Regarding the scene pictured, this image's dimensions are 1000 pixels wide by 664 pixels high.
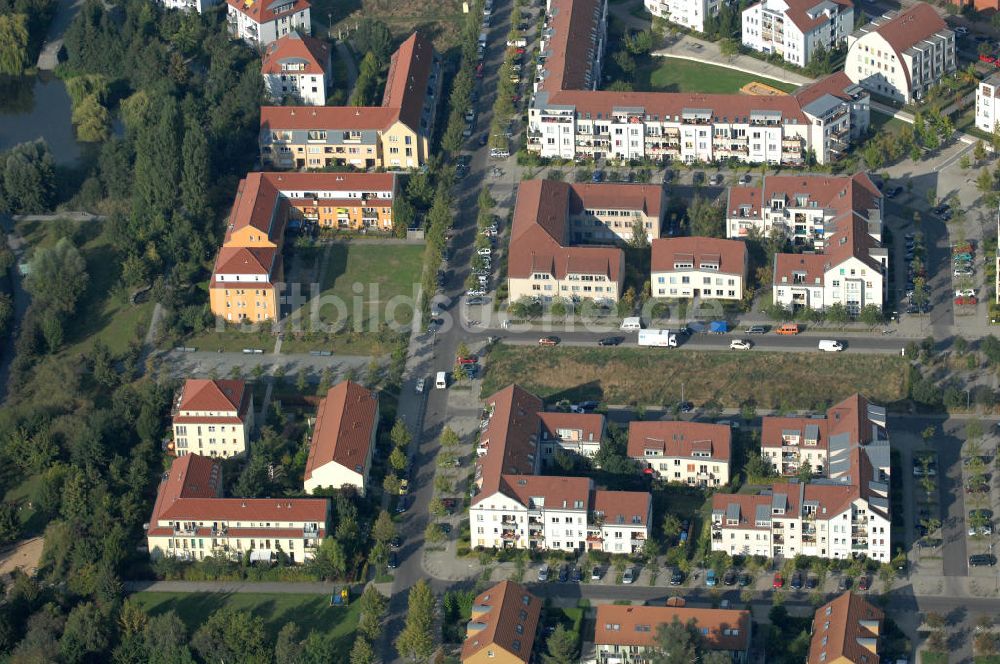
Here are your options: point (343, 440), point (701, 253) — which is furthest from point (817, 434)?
point (343, 440)

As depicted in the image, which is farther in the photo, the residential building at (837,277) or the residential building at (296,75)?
the residential building at (296,75)

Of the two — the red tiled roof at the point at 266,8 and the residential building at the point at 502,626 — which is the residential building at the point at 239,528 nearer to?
the residential building at the point at 502,626

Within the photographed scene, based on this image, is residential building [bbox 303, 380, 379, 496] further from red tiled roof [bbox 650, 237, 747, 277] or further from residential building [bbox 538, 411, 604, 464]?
red tiled roof [bbox 650, 237, 747, 277]

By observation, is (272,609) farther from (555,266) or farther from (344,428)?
(555,266)

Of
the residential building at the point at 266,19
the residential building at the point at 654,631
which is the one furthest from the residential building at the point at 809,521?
the residential building at the point at 266,19

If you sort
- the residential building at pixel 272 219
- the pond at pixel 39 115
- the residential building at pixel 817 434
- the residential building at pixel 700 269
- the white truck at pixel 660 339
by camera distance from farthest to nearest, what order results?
1. the pond at pixel 39 115
2. the residential building at pixel 272 219
3. the residential building at pixel 700 269
4. the white truck at pixel 660 339
5. the residential building at pixel 817 434
